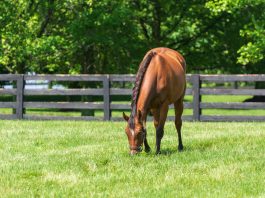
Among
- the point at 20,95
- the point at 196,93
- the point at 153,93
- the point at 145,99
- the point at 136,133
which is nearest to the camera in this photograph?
the point at 136,133

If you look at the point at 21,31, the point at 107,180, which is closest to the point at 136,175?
the point at 107,180

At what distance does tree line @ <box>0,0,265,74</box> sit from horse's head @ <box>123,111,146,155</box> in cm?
1022

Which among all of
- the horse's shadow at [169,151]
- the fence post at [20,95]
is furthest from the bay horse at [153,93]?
the fence post at [20,95]

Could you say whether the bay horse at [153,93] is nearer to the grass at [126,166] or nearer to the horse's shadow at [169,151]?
the horse's shadow at [169,151]

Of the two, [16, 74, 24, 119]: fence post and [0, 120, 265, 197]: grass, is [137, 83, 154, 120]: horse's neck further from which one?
[16, 74, 24, 119]: fence post

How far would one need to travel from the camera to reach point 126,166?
27.4 feet

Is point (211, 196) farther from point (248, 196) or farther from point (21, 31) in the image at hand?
point (21, 31)

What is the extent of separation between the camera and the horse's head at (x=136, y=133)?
30.5ft

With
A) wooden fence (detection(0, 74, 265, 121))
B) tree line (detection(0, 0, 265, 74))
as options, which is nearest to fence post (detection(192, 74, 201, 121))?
wooden fence (detection(0, 74, 265, 121))

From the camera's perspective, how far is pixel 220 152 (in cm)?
955

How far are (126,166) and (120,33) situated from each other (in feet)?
53.2

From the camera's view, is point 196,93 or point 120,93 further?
point 120,93

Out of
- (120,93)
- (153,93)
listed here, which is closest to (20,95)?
(120,93)

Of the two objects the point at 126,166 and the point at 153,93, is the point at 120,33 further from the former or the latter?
the point at 126,166
